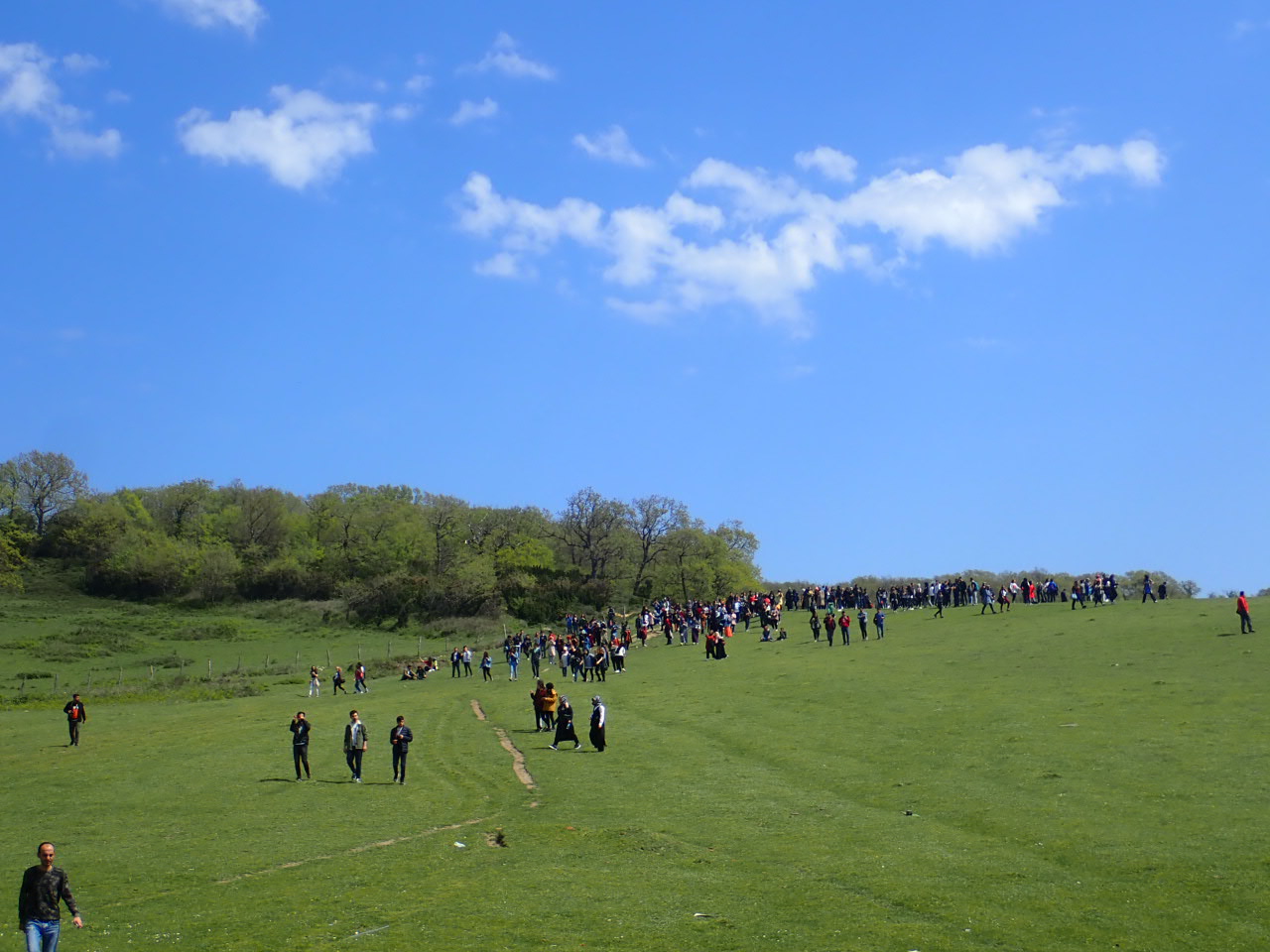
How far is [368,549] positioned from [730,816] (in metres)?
102

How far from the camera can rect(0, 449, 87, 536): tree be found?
12988 centimetres

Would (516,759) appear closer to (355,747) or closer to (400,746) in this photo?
(400,746)

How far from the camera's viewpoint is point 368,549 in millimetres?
118188

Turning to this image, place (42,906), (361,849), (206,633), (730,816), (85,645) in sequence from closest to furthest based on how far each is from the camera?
(42,906), (361,849), (730,816), (85,645), (206,633)

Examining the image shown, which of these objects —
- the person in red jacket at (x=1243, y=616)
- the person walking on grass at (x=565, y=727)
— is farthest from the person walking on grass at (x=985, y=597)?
the person walking on grass at (x=565, y=727)

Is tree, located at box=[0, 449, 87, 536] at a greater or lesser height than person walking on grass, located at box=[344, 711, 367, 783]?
greater

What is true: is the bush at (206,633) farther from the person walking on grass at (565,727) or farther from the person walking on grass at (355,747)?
the person walking on grass at (355,747)

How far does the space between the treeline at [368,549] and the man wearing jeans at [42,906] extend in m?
83.2

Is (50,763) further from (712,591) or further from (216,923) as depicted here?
(712,591)

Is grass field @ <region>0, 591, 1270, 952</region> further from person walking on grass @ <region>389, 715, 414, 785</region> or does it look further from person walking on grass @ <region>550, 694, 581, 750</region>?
person walking on grass @ <region>550, 694, 581, 750</region>

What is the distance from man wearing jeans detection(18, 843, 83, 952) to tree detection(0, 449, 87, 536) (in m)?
133

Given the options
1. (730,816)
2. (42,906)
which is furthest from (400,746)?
(42,906)

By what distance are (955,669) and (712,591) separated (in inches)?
2651

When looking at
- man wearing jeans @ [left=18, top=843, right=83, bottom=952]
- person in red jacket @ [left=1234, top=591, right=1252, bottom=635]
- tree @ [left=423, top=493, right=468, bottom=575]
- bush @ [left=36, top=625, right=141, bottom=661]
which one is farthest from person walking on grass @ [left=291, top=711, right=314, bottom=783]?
tree @ [left=423, top=493, right=468, bottom=575]
